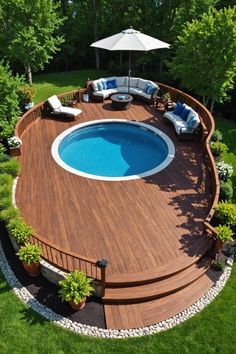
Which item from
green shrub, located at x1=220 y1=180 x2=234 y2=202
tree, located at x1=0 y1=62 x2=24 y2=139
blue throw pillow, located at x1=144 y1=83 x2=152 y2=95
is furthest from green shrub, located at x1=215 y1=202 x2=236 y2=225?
blue throw pillow, located at x1=144 y1=83 x2=152 y2=95

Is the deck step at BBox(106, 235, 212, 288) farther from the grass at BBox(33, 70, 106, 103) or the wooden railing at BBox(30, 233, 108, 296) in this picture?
the grass at BBox(33, 70, 106, 103)

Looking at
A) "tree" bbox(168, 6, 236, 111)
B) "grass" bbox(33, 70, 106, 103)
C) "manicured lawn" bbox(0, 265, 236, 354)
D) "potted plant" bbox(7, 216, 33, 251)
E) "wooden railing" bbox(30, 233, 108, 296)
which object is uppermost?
"tree" bbox(168, 6, 236, 111)

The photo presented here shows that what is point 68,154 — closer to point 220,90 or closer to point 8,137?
point 8,137

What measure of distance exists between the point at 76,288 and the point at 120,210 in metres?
4.07

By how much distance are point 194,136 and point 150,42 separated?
22.3 feet

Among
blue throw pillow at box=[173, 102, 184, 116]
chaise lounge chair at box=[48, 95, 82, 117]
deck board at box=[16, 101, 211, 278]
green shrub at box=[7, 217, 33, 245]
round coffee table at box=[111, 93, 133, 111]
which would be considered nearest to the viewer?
green shrub at box=[7, 217, 33, 245]

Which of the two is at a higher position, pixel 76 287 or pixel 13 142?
pixel 13 142

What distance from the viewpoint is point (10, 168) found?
44.8ft

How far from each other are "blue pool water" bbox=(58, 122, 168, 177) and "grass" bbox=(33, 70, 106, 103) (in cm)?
771

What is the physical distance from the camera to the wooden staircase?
9.08 m

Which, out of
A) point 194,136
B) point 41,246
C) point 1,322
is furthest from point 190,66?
point 1,322

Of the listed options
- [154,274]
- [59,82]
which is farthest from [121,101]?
[154,274]

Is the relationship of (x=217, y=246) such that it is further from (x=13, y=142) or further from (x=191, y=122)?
(x=13, y=142)

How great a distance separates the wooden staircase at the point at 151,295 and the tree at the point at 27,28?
1899 centimetres
